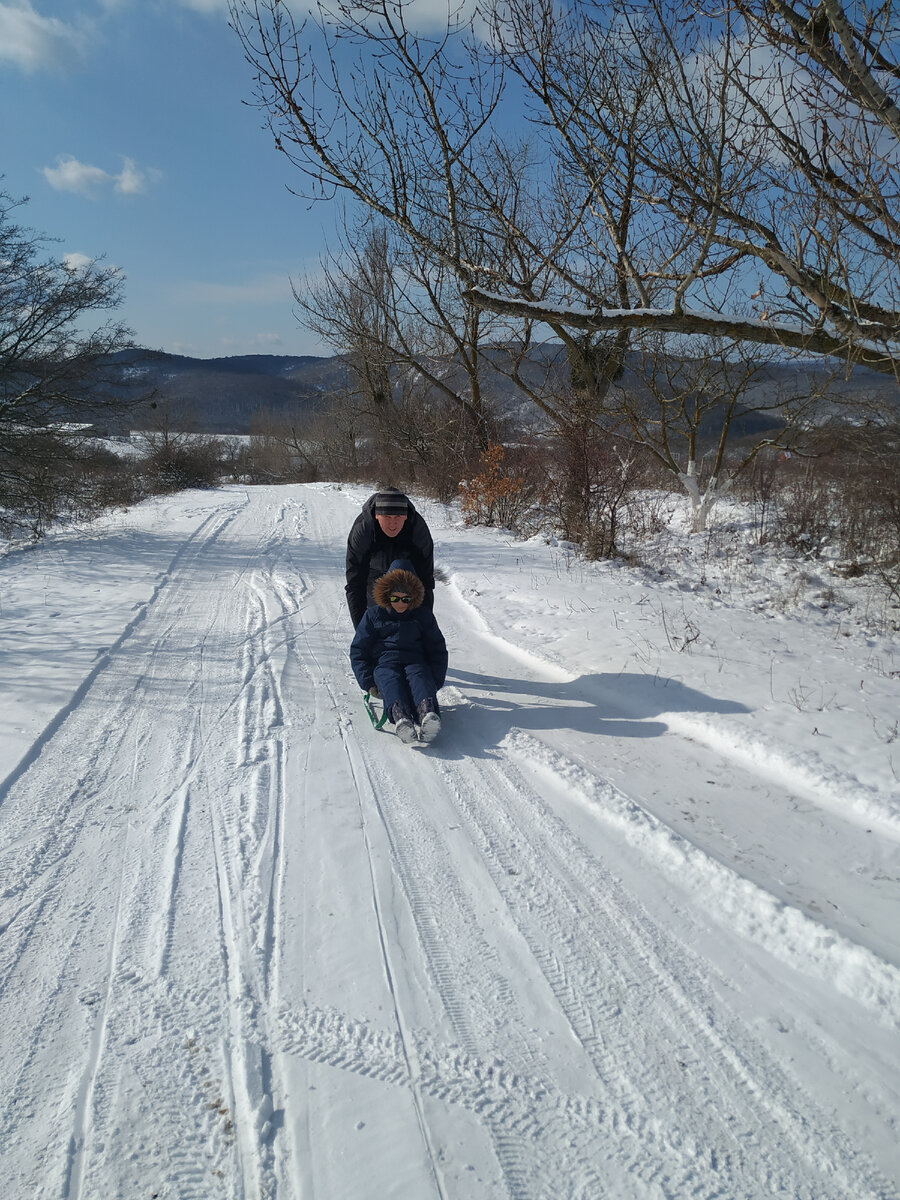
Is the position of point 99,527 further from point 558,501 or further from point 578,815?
point 578,815

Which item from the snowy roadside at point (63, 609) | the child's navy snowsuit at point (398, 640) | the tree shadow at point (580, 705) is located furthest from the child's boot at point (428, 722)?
the snowy roadside at point (63, 609)

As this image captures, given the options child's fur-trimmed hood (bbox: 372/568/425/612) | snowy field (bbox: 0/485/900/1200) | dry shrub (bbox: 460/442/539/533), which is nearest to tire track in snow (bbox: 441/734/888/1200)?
snowy field (bbox: 0/485/900/1200)

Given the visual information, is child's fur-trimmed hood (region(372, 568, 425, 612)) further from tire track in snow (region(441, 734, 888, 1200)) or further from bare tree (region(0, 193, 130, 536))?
bare tree (region(0, 193, 130, 536))

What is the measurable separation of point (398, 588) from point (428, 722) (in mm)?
1092

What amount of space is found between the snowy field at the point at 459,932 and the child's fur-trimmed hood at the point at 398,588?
36.1 inches

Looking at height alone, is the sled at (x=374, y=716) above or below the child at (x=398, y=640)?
below

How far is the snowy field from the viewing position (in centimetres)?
201

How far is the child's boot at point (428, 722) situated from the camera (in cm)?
454

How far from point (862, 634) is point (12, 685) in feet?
26.9

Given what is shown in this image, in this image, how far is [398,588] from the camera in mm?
5094

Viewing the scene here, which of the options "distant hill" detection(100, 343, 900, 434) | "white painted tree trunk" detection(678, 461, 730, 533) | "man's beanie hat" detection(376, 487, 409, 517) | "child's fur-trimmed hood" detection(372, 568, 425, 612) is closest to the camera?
"child's fur-trimmed hood" detection(372, 568, 425, 612)

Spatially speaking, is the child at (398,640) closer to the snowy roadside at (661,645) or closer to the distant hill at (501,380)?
the snowy roadside at (661,645)

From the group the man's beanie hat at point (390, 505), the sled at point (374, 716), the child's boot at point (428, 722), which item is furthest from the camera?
the man's beanie hat at point (390, 505)

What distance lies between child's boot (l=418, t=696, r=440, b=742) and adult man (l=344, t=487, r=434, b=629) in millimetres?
1005
